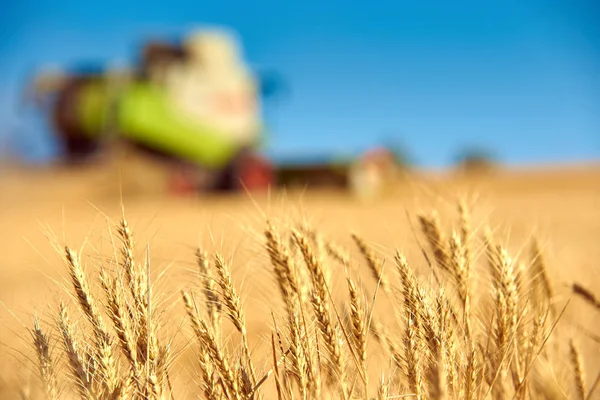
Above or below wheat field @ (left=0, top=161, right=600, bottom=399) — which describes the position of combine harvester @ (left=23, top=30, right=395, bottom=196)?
above

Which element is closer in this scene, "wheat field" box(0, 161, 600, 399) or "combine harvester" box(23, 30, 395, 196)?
"wheat field" box(0, 161, 600, 399)

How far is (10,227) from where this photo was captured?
32.2 feet

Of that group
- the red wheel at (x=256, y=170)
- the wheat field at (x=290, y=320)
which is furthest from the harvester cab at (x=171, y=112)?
the wheat field at (x=290, y=320)

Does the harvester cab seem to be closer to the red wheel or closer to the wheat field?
the red wheel

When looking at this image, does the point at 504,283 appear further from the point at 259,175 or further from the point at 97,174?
the point at 97,174

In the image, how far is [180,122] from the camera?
53.6ft

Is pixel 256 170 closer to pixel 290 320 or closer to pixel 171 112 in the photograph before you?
pixel 171 112

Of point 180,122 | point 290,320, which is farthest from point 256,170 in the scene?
point 290,320

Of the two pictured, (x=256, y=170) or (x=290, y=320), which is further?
(x=256, y=170)

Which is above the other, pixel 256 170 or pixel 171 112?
pixel 171 112

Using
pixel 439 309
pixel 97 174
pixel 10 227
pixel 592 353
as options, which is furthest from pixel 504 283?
pixel 97 174

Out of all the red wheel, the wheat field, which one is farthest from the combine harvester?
the wheat field

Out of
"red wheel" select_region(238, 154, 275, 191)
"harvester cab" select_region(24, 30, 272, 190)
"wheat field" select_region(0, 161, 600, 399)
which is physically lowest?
"wheat field" select_region(0, 161, 600, 399)

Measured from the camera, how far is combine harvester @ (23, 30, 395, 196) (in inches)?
617
